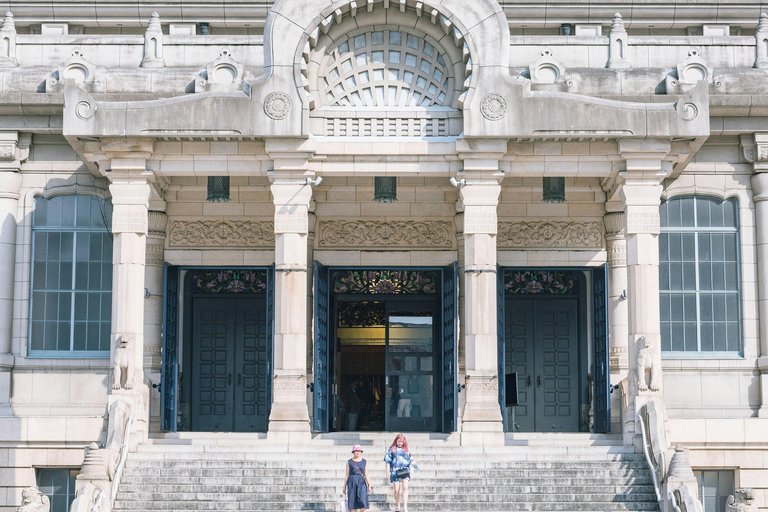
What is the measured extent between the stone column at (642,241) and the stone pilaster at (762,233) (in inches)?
114

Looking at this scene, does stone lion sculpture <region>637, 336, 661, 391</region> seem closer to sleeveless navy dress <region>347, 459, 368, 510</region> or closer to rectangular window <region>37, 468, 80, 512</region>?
sleeveless navy dress <region>347, 459, 368, 510</region>

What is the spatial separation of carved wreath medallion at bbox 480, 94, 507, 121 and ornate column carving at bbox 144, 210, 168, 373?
7.35m

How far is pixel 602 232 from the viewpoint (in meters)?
25.2

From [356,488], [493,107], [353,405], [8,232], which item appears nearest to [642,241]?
[493,107]

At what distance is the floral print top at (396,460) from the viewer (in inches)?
719

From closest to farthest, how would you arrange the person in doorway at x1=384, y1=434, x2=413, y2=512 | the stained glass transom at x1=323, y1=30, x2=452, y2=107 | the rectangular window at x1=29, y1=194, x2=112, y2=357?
the person in doorway at x1=384, y1=434, x2=413, y2=512 → the stained glass transom at x1=323, y1=30, x2=452, y2=107 → the rectangular window at x1=29, y1=194, x2=112, y2=357

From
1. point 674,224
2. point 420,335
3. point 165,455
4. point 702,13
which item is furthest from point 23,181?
point 702,13

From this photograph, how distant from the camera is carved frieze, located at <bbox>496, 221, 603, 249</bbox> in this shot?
25.2 meters

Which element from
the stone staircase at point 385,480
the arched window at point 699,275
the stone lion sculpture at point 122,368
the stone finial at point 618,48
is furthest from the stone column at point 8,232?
the arched window at point 699,275

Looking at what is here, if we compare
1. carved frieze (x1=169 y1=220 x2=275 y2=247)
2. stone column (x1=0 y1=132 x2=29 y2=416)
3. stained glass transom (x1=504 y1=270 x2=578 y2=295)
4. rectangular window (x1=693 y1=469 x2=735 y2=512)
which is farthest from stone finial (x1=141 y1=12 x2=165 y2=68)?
rectangular window (x1=693 y1=469 x2=735 y2=512)

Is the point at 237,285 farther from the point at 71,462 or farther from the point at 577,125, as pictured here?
the point at 577,125

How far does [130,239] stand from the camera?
2181cm

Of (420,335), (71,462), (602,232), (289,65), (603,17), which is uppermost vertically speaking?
(603,17)

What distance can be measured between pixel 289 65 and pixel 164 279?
5.52 m
